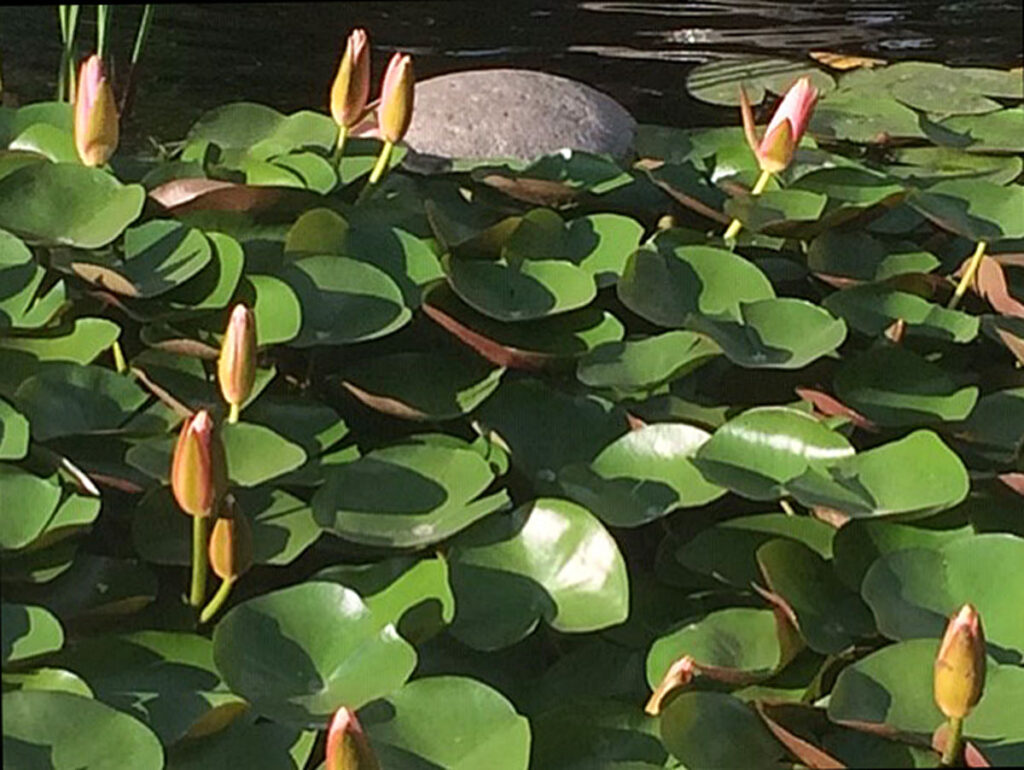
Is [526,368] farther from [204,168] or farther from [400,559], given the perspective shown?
[204,168]

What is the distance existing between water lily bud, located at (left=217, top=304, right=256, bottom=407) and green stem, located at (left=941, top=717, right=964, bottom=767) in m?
0.43

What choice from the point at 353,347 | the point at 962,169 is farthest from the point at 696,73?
the point at 353,347

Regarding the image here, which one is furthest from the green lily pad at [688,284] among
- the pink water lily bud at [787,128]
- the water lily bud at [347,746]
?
the water lily bud at [347,746]

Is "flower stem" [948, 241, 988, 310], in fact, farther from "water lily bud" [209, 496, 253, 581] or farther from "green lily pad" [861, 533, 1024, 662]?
"water lily bud" [209, 496, 253, 581]

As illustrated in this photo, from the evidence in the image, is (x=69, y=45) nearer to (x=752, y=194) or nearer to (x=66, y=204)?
(x=66, y=204)

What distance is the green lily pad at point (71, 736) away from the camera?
682 mm

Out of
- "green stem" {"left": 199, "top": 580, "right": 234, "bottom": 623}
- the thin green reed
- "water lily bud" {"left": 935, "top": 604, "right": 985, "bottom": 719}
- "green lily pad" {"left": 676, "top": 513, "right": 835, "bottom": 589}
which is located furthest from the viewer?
the thin green reed

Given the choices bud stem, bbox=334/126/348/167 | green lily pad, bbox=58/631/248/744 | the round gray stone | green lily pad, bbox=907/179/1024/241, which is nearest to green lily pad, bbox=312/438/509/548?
green lily pad, bbox=58/631/248/744

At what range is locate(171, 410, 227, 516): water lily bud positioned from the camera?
0.70 meters

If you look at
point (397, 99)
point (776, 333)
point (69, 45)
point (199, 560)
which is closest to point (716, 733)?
point (199, 560)

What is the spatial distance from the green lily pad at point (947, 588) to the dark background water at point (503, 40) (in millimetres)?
1450

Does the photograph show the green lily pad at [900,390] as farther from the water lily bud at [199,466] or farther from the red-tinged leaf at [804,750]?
the water lily bud at [199,466]

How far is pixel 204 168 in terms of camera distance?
1234 millimetres

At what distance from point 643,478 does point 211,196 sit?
1.40ft
